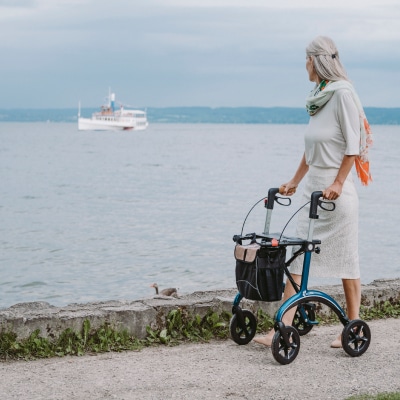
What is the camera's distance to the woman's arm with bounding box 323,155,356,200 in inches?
202

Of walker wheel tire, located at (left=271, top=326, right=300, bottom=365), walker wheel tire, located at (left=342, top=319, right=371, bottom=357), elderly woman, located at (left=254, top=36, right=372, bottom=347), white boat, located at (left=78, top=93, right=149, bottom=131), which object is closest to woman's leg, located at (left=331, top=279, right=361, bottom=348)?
elderly woman, located at (left=254, top=36, right=372, bottom=347)

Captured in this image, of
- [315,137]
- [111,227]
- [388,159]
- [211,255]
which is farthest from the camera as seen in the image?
[388,159]

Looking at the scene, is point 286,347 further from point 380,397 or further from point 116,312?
point 116,312

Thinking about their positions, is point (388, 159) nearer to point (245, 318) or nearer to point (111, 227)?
point (111, 227)

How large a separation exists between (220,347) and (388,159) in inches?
2369

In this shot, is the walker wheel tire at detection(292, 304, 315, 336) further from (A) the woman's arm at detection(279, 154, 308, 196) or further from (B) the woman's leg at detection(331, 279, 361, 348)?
(A) the woman's arm at detection(279, 154, 308, 196)

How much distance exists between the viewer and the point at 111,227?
23312 mm

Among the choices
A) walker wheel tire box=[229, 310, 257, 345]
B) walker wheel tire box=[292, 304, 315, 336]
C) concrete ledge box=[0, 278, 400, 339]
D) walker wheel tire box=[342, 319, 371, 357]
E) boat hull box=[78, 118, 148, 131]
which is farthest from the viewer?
boat hull box=[78, 118, 148, 131]

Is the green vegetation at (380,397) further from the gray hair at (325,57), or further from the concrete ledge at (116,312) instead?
the gray hair at (325,57)

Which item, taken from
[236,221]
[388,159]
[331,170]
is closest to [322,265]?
[331,170]

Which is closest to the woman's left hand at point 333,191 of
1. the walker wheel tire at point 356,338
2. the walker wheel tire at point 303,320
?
the walker wheel tire at point 356,338

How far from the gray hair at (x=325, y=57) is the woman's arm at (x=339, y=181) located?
0.51 meters

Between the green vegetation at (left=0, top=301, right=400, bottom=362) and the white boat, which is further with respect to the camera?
the white boat

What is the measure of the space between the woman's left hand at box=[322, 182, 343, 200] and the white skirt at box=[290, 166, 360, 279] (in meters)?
0.14
